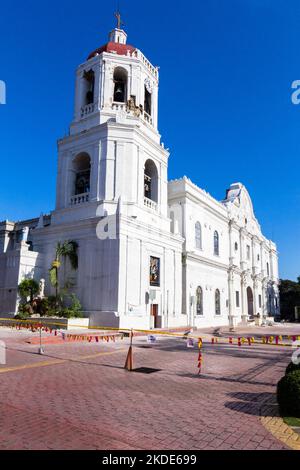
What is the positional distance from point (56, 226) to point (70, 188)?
11.7ft

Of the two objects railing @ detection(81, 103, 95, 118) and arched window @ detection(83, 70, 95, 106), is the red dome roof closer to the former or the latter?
arched window @ detection(83, 70, 95, 106)

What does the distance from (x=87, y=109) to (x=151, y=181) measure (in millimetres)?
8059

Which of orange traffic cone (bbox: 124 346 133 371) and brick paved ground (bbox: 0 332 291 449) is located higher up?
orange traffic cone (bbox: 124 346 133 371)

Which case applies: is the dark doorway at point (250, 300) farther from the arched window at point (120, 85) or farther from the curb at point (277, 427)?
the curb at point (277, 427)

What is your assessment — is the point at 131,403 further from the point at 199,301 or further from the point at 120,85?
the point at 199,301

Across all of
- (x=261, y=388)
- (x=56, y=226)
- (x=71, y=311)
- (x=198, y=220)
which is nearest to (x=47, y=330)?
(x=71, y=311)

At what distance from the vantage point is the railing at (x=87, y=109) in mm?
29745

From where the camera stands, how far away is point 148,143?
29891 mm

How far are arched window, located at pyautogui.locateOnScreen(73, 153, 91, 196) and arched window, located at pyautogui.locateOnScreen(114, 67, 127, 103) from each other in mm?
5594

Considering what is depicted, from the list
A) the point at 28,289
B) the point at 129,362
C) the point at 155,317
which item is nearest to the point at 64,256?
the point at 28,289

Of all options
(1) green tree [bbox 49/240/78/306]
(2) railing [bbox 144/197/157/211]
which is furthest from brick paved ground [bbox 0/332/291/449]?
(2) railing [bbox 144/197/157/211]

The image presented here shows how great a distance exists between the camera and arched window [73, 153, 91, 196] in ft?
97.8
